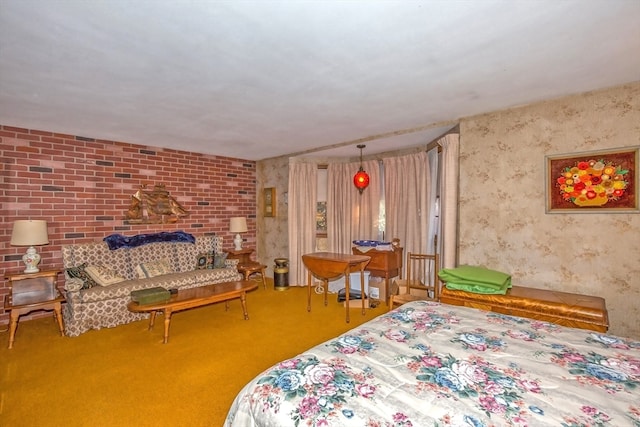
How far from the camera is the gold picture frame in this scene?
573cm

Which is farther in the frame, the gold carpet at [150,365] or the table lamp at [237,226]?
the table lamp at [237,226]

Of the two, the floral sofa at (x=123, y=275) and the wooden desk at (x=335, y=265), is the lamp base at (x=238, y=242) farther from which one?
the wooden desk at (x=335, y=265)

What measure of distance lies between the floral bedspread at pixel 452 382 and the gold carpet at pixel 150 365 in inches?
41.7

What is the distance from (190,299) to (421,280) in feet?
10.0

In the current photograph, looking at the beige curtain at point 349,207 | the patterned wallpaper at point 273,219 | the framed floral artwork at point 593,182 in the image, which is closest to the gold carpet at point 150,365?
the beige curtain at point 349,207

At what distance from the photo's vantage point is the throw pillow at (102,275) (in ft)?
11.5

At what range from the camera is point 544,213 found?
111 inches

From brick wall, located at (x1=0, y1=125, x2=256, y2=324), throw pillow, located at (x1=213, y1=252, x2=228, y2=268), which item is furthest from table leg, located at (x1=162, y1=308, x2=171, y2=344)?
brick wall, located at (x1=0, y1=125, x2=256, y2=324)

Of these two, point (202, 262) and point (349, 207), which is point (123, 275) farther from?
point (349, 207)

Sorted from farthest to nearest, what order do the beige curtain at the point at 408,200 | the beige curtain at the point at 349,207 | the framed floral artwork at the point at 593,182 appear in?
the beige curtain at the point at 349,207 → the beige curtain at the point at 408,200 → the framed floral artwork at the point at 593,182

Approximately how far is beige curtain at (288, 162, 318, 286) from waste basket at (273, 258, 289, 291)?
0.36 feet

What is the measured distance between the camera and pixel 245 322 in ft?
11.6

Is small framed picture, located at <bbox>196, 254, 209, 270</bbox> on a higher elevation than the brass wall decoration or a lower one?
lower

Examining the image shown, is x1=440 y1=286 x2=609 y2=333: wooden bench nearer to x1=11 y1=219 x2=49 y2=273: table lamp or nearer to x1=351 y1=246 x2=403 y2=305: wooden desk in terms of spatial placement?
x1=351 y1=246 x2=403 y2=305: wooden desk
